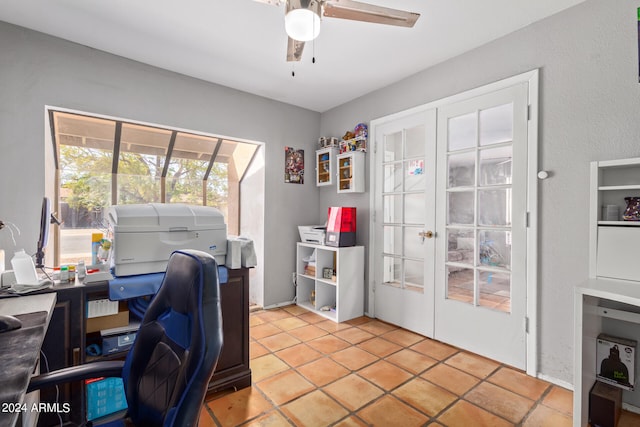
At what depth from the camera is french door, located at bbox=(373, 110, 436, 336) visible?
2.89 m

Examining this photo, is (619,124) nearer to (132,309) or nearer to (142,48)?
(132,309)

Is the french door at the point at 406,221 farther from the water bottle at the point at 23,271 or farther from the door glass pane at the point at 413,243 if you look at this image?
the water bottle at the point at 23,271

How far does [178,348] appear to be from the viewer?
3.13ft

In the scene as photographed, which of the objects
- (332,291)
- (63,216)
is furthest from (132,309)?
(332,291)

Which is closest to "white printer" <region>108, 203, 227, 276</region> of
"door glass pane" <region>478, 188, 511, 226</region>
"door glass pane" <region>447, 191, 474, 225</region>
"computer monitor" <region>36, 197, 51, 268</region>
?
"computer monitor" <region>36, 197, 51, 268</region>

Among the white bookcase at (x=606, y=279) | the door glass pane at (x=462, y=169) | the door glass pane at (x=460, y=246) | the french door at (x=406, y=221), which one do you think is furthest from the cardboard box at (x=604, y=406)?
the door glass pane at (x=462, y=169)

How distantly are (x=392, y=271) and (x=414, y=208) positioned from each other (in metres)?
0.73

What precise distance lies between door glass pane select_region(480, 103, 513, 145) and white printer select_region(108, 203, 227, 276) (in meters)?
2.22

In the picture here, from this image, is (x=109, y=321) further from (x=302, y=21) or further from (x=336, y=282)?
(x=336, y=282)

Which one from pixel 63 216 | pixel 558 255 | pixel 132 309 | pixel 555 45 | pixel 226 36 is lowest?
pixel 132 309

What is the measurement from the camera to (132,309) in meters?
1.86

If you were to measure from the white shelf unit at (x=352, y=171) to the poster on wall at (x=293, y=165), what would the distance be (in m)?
0.58

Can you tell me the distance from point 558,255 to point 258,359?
2358 mm

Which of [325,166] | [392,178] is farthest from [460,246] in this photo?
[325,166]
